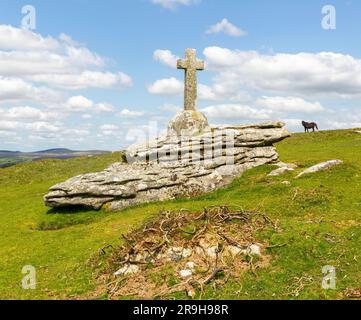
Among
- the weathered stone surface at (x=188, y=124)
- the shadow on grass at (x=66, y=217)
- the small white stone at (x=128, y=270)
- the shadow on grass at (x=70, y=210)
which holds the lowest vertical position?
the small white stone at (x=128, y=270)

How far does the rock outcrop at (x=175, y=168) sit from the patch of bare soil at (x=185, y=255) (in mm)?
11570

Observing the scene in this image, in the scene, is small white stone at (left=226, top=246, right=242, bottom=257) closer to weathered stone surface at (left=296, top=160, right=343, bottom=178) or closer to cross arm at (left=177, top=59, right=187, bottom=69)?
weathered stone surface at (left=296, top=160, right=343, bottom=178)

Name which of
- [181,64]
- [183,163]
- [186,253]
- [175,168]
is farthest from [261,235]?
[181,64]

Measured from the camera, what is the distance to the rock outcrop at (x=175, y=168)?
3269 cm

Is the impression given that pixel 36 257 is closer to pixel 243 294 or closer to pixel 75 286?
pixel 75 286

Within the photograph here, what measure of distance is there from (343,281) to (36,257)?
1595 cm

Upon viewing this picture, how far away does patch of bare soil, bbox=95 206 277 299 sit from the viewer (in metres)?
16.8

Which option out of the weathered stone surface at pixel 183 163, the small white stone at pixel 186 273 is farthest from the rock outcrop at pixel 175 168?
the small white stone at pixel 186 273

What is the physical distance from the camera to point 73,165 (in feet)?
212

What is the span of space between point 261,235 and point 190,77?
21.5m

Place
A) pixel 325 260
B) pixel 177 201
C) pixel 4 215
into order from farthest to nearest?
pixel 4 215, pixel 177 201, pixel 325 260

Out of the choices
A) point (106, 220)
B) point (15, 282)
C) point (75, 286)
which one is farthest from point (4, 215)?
point (75, 286)

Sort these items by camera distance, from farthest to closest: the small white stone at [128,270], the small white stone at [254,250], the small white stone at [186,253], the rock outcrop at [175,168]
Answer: the rock outcrop at [175,168] < the small white stone at [186,253] < the small white stone at [254,250] < the small white stone at [128,270]

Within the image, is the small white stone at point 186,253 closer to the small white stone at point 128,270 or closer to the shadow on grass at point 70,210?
the small white stone at point 128,270
